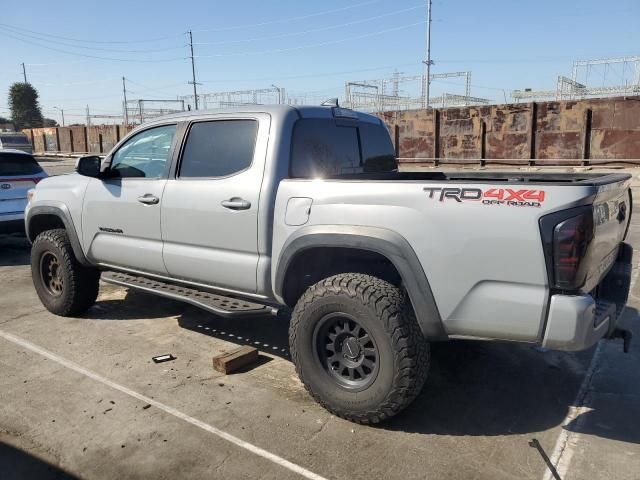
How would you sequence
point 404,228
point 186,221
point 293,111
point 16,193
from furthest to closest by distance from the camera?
point 16,193, point 186,221, point 293,111, point 404,228

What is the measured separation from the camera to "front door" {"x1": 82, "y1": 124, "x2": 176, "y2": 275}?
427cm

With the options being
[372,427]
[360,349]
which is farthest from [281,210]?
[372,427]

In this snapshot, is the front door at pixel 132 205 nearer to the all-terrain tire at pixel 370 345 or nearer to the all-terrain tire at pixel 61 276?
the all-terrain tire at pixel 61 276

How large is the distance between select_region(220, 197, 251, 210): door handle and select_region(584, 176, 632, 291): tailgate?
211 cm

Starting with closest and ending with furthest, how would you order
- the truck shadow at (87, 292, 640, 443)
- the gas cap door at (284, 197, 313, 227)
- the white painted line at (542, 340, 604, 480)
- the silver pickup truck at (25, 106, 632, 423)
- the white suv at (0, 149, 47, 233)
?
the silver pickup truck at (25, 106, 632, 423) < the white painted line at (542, 340, 604, 480) < the truck shadow at (87, 292, 640, 443) < the gas cap door at (284, 197, 313, 227) < the white suv at (0, 149, 47, 233)

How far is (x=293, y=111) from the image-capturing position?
3.71 meters

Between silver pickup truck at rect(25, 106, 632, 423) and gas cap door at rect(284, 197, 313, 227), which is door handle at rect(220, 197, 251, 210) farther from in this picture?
gas cap door at rect(284, 197, 313, 227)

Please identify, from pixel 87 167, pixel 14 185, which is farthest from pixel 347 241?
pixel 14 185

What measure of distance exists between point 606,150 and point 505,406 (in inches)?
697

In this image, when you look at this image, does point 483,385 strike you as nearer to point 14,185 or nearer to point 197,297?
point 197,297

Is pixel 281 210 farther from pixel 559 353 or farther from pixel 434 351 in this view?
pixel 559 353

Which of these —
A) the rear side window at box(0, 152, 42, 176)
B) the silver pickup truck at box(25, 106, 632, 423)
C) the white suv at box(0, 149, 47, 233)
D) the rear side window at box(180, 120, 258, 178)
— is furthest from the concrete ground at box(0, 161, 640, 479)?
the rear side window at box(0, 152, 42, 176)

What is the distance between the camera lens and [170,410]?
11.1 ft

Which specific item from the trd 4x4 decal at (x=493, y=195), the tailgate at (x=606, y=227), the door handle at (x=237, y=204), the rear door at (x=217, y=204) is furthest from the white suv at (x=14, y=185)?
the tailgate at (x=606, y=227)
